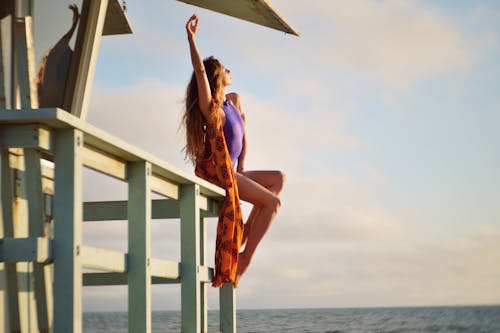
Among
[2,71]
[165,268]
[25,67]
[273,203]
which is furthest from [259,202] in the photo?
[25,67]

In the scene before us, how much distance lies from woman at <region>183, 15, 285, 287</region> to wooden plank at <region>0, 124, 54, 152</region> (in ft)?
7.05

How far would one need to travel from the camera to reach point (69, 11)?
5.45 m

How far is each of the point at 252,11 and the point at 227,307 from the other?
2.04 metres

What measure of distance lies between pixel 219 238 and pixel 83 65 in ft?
4.37

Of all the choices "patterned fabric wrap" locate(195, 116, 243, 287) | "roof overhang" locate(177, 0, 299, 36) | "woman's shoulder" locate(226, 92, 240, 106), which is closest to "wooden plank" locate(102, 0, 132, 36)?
"roof overhang" locate(177, 0, 299, 36)

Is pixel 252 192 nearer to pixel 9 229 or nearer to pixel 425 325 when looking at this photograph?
pixel 9 229

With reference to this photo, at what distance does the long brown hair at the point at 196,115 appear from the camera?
5.62m

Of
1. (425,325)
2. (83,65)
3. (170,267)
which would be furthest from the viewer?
(425,325)

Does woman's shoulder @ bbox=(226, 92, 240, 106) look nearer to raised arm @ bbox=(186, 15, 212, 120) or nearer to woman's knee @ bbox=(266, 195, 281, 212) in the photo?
raised arm @ bbox=(186, 15, 212, 120)

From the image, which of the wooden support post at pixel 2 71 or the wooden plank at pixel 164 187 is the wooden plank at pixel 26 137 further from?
the wooden support post at pixel 2 71

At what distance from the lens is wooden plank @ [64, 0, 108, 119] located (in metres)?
5.24

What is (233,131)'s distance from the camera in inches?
231

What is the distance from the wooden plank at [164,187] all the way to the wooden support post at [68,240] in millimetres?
1038

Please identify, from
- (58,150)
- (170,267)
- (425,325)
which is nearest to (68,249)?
(58,150)
